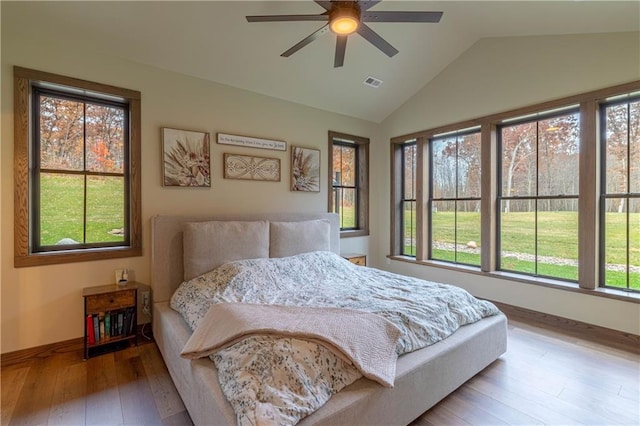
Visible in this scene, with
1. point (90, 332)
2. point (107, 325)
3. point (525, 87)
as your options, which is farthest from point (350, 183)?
point (90, 332)

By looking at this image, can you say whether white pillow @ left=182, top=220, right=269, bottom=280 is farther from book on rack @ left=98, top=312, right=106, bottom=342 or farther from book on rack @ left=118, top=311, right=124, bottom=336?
book on rack @ left=98, top=312, right=106, bottom=342

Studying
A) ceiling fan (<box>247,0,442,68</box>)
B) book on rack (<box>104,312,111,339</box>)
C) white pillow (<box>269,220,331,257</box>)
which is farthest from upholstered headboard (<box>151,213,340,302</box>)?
ceiling fan (<box>247,0,442,68</box>)

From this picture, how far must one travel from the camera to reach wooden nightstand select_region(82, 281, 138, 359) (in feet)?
8.09

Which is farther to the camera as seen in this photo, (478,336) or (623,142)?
(623,142)

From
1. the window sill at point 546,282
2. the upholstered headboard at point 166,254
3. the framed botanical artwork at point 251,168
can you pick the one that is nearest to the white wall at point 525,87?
the window sill at point 546,282

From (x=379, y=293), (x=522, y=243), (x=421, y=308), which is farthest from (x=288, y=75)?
(x=522, y=243)

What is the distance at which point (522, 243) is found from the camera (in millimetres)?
3566

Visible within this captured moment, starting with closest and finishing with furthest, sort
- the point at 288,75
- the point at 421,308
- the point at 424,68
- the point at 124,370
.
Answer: the point at 421,308 < the point at 124,370 < the point at 288,75 < the point at 424,68

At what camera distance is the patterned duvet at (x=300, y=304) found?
1.27 m

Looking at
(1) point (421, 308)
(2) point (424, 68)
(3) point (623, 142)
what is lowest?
(1) point (421, 308)

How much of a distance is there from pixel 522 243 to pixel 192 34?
172 inches

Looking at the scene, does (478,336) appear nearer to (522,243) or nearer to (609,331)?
(609,331)

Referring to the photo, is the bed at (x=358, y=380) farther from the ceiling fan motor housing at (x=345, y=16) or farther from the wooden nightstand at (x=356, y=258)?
the ceiling fan motor housing at (x=345, y=16)

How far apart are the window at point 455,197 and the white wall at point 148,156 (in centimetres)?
175
